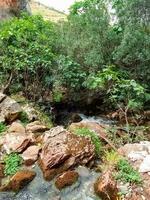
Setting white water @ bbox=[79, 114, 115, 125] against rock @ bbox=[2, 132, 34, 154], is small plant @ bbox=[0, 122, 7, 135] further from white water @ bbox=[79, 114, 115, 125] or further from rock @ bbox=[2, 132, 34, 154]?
Answer: white water @ bbox=[79, 114, 115, 125]

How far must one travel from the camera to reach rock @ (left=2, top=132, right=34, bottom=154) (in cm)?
905

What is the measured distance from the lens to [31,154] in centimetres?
889

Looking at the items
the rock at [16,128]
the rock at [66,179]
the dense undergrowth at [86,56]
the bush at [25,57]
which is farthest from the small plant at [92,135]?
the bush at [25,57]

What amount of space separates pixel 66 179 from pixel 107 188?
105 centimetres

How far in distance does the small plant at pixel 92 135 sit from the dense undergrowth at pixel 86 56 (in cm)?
251

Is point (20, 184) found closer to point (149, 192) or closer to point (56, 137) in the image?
point (56, 137)

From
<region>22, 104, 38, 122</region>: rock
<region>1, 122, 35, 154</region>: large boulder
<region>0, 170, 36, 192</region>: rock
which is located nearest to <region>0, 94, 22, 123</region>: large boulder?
<region>22, 104, 38, 122</region>: rock

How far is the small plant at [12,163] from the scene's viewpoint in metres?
8.52

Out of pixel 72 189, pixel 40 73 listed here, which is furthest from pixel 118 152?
pixel 40 73

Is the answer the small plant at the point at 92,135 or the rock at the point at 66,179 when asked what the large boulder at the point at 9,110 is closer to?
the small plant at the point at 92,135

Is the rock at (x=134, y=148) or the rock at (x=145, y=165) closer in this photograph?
the rock at (x=145, y=165)

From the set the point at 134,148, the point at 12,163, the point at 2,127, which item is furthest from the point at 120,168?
the point at 2,127

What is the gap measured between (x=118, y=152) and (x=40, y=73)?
17.0ft

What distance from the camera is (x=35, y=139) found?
950cm
